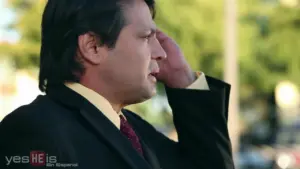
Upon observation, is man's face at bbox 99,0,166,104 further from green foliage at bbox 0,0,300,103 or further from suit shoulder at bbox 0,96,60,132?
green foliage at bbox 0,0,300,103

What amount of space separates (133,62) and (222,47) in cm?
1660

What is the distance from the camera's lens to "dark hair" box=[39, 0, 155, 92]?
2215 mm

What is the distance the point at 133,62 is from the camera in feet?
7.40

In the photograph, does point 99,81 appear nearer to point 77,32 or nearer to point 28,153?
point 77,32

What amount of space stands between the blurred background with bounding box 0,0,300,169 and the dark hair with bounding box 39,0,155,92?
42.0ft

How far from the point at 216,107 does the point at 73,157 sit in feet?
2.05

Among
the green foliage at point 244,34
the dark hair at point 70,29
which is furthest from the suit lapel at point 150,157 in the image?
the green foliage at point 244,34

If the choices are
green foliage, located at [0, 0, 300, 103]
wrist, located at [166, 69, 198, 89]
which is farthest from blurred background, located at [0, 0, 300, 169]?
wrist, located at [166, 69, 198, 89]

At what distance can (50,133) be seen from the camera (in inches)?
80.7

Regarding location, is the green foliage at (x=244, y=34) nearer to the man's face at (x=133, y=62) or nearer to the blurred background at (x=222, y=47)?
the blurred background at (x=222, y=47)

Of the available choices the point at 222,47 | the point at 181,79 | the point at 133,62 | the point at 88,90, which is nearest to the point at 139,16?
the point at 133,62

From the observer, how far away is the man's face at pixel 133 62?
225 centimetres

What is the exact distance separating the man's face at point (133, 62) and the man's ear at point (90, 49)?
0.02 metres

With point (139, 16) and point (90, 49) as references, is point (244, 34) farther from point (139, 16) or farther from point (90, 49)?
point (90, 49)
